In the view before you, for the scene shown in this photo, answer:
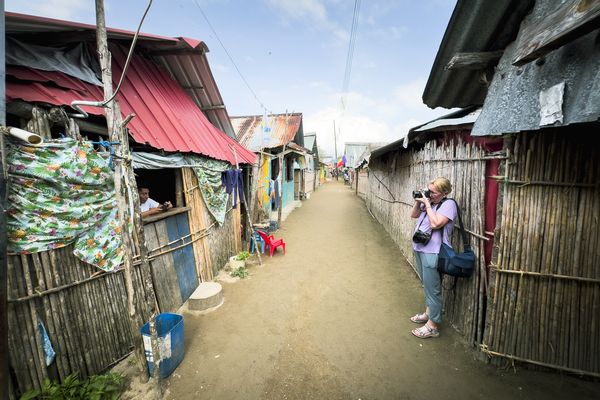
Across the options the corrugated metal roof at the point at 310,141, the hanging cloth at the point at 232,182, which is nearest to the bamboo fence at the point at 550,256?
the hanging cloth at the point at 232,182

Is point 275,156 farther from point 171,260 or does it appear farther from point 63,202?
point 63,202

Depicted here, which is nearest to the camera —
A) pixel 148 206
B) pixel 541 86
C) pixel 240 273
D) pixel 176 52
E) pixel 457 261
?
pixel 541 86

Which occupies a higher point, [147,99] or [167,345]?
[147,99]

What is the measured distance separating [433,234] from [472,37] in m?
2.39

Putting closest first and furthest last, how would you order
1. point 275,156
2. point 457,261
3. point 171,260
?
1. point 457,261
2. point 171,260
3. point 275,156

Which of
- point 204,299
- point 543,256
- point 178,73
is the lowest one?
point 204,299

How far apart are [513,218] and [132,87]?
6139 mm

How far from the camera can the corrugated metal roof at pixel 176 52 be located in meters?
2.79

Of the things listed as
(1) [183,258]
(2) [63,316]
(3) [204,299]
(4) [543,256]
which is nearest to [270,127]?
→ (1) [183,258]

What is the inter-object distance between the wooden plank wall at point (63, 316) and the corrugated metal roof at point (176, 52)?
2.48 metres

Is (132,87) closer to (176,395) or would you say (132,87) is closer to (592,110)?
(176,395)

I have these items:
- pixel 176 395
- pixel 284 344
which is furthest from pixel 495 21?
pixel 176 395

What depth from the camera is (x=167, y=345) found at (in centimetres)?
314

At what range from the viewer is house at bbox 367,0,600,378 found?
2398 mm
